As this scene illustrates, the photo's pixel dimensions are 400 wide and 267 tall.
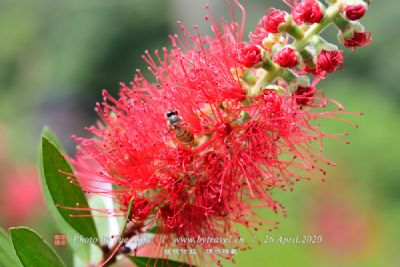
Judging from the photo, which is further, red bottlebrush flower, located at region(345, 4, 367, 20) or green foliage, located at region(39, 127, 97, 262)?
green foliage, located at region(39, 127, 97, 262)

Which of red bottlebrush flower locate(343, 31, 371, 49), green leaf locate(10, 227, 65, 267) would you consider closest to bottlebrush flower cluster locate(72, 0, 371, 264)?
red bottlebrush flower locate(343, 31, 371, 49)

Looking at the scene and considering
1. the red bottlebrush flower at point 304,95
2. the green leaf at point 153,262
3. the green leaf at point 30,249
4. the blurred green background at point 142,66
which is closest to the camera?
the green leaf at point 30,249

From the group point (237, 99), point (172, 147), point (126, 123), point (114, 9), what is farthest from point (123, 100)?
point (114, 9)

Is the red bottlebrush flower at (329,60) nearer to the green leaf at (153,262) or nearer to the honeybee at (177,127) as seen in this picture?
the honeybee at (177,127)

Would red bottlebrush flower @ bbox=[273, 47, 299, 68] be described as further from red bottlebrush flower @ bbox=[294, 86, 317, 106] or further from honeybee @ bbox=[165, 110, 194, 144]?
honeybee @ bbox=[165, 110, 194, 144]

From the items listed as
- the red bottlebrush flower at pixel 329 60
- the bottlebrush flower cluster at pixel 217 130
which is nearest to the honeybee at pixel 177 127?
the bottlebrush flower cluster at pixel 217 130

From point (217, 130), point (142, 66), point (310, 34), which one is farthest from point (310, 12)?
point (142, 66)

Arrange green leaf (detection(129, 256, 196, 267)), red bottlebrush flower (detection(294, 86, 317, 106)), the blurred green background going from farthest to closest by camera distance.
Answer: the blurred green background < green leaf (detection(129, 256, 196, 267)) < red bottlebrush flower (detection(294, 86, 317, 106))
